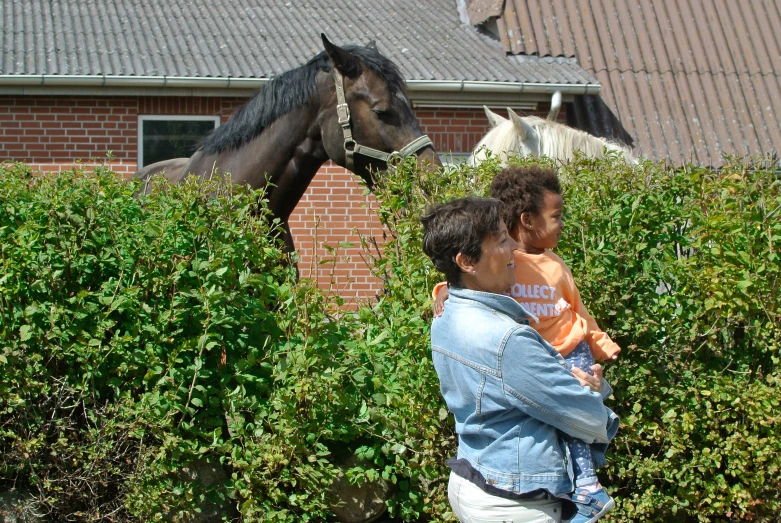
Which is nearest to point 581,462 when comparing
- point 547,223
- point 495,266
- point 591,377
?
point 591,377

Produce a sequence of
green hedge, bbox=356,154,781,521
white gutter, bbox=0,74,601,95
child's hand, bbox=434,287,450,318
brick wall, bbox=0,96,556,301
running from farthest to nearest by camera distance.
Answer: brick wall, bbox=0,96,556,301 → white gutter, bbox=0,74,601,95 → green hedge, bbox=356,154,781,521 → child's hand, bbox=434,287,450,318

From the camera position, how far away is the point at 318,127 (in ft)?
17.1

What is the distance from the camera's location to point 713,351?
3.79m

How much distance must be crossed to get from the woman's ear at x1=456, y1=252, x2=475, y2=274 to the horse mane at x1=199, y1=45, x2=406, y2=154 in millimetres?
2772

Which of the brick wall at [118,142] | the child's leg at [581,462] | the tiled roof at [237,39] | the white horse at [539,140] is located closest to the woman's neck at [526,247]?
the child's leg at [581,462]

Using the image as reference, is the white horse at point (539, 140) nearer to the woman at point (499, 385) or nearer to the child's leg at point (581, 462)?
the woman at point (499, 385)

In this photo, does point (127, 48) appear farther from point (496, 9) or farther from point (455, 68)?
point (496, 9)

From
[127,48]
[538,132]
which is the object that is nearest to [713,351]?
[538,132]

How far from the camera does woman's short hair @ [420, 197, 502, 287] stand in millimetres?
2508

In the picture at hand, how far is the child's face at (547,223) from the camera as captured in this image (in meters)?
2.82

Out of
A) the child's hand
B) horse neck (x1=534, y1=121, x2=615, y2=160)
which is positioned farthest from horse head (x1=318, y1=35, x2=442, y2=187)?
the child's hand

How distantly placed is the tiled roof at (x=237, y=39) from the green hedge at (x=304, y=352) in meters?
6.88

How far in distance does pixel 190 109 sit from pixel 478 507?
872 centimetres

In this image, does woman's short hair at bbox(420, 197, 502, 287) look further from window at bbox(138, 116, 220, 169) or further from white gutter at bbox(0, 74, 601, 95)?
window at bbox(138, 116, 220, 169)
